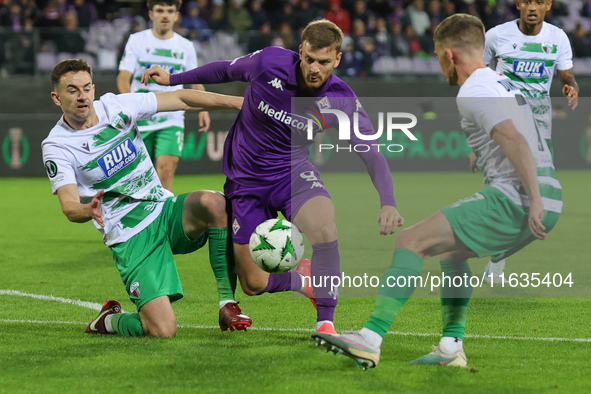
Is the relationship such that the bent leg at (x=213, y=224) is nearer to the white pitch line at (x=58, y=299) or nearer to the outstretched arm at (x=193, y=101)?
the outstretched arm at (x=193, y=101)

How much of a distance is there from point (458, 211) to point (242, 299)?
2.62 m

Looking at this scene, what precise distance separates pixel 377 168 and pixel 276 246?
29.4 inches

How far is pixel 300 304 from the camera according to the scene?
20.3ft

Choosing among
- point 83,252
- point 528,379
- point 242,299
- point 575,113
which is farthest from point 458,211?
point 575,113

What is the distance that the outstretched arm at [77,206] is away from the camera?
14.7 feet

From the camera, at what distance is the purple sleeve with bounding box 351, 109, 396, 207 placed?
4695mm

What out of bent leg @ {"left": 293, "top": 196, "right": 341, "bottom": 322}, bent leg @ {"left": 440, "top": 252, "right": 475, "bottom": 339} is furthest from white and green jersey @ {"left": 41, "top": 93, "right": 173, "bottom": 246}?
bent leg @ {"left": 440, "top": 252, "right": 475, "bottom": 339}

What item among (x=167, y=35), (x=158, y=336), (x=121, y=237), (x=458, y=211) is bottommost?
(x=158, y=336)

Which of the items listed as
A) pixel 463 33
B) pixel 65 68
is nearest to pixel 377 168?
pixel 463 33

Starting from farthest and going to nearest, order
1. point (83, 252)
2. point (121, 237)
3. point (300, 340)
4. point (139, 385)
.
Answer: point (83, 252) < point (121, 237) < point (300, 340) < point (139, 385)

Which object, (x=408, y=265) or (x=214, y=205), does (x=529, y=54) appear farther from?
(x=408, y=265)

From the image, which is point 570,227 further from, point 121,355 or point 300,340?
point 121,355

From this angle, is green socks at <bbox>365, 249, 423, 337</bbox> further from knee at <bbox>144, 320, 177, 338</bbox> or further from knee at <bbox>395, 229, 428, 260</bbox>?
knee at <bbox>144, 320, 177, 338</bbox>

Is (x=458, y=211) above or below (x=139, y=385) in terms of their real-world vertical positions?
above
